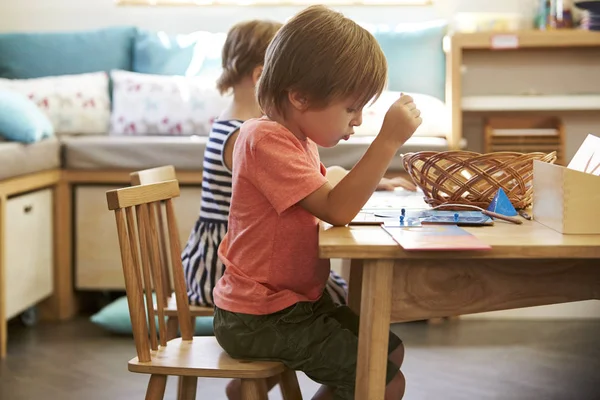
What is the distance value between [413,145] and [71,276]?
1.38 metres

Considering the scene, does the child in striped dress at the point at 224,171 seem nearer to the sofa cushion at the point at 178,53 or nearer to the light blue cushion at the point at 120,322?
the light blue cushion at the point at 120,322

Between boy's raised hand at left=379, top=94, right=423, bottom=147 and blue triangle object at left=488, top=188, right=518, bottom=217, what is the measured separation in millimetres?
221

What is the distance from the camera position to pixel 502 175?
1565mm

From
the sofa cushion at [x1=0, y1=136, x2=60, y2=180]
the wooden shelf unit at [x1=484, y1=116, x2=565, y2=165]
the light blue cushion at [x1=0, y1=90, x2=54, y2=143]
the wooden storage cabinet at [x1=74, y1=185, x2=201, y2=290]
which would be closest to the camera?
the sofa cushion at [x1=0, y1=136, x2=60, y2=180]

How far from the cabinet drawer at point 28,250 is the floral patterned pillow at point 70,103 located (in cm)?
53

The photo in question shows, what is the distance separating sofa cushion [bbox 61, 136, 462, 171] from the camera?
3.17 m

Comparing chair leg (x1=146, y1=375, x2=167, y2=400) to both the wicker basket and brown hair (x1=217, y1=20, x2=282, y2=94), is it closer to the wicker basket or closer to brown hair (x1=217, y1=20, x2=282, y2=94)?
the wicker basket

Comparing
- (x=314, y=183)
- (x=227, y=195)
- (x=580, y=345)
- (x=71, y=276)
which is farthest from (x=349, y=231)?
(x=71, y=276)

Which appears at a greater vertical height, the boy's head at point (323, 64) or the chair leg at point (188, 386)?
the boy's head at point (323, 64)

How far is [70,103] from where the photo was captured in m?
3.71

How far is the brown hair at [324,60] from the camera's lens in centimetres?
140

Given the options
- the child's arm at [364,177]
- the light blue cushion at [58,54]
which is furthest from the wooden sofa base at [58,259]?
the child's arm at [364,177]

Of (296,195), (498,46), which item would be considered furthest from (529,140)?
(296,195)

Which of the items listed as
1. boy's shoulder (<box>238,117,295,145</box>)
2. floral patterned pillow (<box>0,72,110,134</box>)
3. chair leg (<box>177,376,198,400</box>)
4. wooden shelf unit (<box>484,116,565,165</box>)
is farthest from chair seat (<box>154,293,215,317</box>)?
wooden shelf unit (<box>484,116,565,165</box>)
